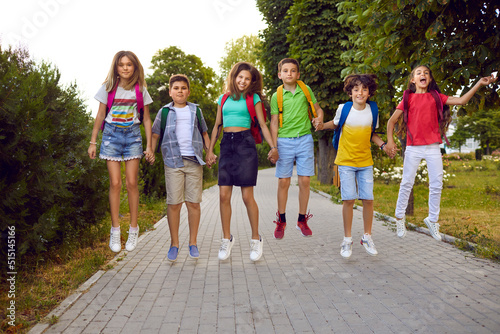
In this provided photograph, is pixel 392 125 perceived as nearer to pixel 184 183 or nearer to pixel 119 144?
pixel 184 183

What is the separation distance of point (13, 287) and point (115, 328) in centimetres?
143

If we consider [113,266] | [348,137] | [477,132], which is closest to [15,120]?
[113,266]

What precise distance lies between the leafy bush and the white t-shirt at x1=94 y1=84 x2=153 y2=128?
61 centimetres

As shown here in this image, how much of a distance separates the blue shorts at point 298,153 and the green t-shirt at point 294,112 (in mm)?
81

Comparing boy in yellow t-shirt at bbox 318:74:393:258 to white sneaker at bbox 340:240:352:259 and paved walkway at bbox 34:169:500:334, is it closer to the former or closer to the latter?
white sneaker at bbox 340:240:352:259

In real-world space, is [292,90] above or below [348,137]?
above

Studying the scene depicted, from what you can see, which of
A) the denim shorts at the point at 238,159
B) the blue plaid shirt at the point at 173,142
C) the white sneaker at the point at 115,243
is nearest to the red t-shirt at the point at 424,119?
the denim shorts at the point at 238,159

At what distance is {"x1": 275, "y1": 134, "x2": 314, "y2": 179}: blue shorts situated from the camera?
19.4ft

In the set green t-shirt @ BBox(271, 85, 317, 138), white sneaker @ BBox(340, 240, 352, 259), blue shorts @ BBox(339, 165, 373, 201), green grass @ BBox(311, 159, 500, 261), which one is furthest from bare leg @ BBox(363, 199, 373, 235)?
green grass @ BBox(311, 159, 500, 261)

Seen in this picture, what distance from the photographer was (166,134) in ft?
18.1

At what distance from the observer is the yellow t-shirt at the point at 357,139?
568 cm

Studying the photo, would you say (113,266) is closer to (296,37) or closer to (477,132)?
(296,37)

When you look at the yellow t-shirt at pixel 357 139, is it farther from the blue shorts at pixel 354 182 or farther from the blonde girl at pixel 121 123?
the blonde girl at pixel 121 123

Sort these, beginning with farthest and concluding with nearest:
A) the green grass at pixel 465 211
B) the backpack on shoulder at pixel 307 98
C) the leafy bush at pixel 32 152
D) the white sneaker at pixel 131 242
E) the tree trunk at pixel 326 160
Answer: the tree trunk at pixel 326 160 < the green grass at pixel 465 211 < the backpack on shoulder at pixel 307 98 < the white sneaker at pixel 131 242 < the leafy bush at pixel 32 152
